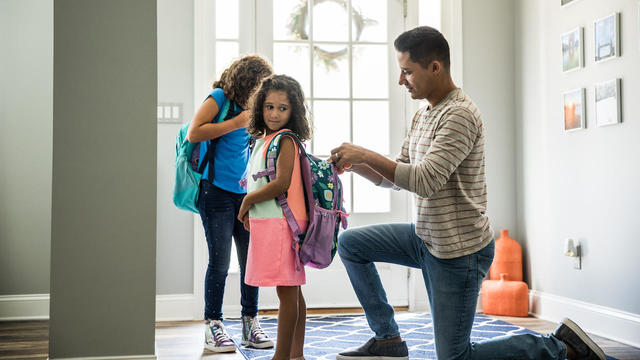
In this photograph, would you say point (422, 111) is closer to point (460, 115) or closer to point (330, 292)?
point (460, 115)

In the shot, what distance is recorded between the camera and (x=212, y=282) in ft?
8.25

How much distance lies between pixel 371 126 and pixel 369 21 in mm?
636

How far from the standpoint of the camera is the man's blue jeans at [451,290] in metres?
1.84

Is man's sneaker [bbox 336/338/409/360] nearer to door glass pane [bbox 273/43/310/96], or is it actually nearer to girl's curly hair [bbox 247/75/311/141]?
girl's curly hair [bbox 247/75/311/141]

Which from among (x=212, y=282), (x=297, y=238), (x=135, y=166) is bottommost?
(x=212, y=282)

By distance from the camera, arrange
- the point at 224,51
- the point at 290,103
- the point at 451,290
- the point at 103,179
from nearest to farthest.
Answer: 1. the point at 451,290
2. the point at 103,179
3. the point at 290,103
4. the point at 224,51

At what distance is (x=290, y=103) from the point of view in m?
2.12

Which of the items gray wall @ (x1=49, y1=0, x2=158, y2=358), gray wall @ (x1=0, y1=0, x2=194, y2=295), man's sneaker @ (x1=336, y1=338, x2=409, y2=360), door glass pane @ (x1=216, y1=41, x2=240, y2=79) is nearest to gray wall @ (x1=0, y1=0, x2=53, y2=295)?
gray wall @ (x1=0, y1=0, x2=194, y2=295)

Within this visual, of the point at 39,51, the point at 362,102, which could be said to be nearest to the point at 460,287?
the point at 362,102

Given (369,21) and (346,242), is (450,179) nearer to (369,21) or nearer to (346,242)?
(346,242)

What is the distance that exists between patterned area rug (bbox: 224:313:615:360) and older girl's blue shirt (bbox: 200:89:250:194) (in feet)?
2.28

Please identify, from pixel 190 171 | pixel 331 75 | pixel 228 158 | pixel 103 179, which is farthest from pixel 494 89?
pixel 103 179

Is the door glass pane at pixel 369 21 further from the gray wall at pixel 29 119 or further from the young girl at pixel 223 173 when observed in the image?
the young girl at pixel 223 173

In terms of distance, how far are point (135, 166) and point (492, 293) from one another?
223 centimetres
